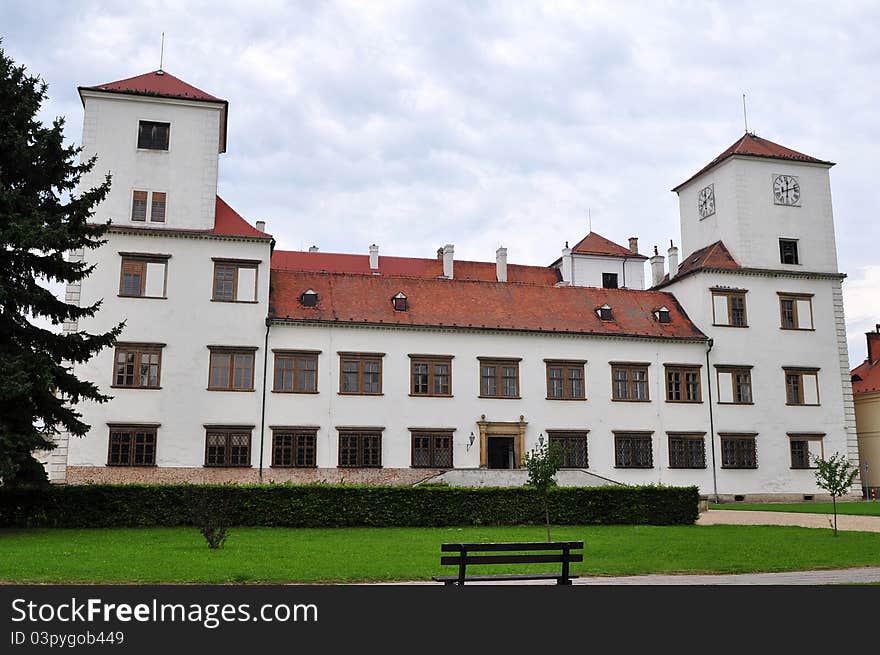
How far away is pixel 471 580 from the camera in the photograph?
43.2 feet

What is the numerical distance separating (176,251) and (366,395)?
988cm

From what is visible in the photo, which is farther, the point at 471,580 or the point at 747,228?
the point at 747,228

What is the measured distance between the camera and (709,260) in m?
42.0

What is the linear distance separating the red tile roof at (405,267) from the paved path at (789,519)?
26418mm

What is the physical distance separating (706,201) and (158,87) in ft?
91.8

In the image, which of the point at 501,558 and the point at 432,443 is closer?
the point at 501,558

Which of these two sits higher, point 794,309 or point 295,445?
point 794,309

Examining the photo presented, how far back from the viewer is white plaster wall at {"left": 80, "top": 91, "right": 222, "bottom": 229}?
35562 mm

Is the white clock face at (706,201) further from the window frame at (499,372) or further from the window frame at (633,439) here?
the window frame at (499,372)

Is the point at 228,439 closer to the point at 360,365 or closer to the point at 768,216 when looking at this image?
the point at 360,365

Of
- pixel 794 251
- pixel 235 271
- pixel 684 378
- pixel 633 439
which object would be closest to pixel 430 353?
pixel 235 271

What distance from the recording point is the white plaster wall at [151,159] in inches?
1400
